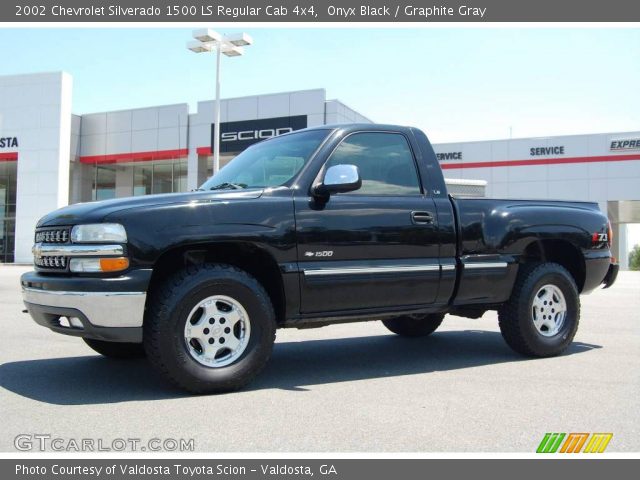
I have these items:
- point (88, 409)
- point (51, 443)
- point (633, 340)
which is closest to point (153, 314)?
point (88, 409)

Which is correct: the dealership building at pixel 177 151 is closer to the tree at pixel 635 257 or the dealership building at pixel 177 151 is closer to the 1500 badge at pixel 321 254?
the 1500 badge at pixel 321 254

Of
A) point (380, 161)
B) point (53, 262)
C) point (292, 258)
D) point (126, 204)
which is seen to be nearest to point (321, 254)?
point (292, 258)

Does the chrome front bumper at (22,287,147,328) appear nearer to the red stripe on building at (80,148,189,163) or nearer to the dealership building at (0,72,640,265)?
the dealership building at (0,72,640,265)

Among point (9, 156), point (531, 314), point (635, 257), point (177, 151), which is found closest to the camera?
point (531, 314)

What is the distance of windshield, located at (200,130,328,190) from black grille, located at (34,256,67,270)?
53.6 inches

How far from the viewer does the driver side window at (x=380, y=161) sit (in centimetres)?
506

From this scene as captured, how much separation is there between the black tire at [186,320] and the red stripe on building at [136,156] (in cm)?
2827

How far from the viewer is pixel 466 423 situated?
12.1 feet

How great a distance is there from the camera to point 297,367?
5375 millimetres

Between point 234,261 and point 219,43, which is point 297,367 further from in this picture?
point 219,43

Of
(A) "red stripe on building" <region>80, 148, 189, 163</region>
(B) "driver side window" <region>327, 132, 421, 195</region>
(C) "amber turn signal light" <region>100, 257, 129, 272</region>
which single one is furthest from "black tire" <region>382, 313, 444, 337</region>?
(A) "red stripe on building" <region>80, 148, 189, 163</region>

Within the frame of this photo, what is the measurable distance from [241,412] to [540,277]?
330 centimetres

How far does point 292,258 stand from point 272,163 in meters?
0.98

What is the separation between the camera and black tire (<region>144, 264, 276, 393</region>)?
4105mm
